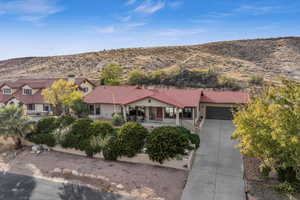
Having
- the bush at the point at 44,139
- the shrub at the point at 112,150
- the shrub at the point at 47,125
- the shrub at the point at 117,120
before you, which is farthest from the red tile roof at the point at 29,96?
the shrub at the point at 112,150

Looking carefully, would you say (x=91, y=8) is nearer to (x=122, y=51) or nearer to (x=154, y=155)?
(x=154, y=155)

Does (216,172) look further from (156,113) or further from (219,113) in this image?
(219,113)

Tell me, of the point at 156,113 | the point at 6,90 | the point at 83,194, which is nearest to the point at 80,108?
the point at 156,113

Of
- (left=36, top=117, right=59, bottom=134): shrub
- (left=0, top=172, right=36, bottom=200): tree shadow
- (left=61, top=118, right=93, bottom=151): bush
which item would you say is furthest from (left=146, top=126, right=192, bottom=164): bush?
(left=36, top=117, right=59, bottom=134): shrub

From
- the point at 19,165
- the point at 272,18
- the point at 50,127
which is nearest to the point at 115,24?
the point at 50,127

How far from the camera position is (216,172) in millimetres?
17094

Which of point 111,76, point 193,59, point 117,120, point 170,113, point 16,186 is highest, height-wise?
point 193,59

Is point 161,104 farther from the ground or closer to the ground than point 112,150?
farther from the ground

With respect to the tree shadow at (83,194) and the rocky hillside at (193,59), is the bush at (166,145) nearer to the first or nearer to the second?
the tree shadow at (83,194)

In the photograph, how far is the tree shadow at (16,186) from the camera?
15.0 m

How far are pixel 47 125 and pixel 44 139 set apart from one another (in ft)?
6.58

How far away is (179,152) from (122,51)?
282 ft

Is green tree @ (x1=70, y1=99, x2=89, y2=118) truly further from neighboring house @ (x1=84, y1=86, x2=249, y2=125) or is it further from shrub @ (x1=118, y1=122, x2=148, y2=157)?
shrub @ (x1=118, y1=122, x2=148, y2=157)

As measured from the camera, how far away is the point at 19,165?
20.3 meters
